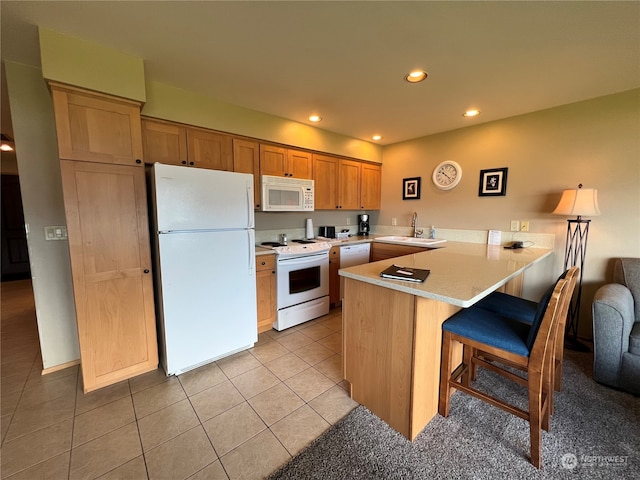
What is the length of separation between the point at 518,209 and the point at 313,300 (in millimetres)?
2551

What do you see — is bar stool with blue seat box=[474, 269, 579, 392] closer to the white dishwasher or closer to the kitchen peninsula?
the kitchen peninsula

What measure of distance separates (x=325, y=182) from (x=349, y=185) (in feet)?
1.52

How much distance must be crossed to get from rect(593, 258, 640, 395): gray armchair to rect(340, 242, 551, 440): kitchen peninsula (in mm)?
651

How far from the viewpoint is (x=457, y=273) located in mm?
1649

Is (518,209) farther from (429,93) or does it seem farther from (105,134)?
(105,134)

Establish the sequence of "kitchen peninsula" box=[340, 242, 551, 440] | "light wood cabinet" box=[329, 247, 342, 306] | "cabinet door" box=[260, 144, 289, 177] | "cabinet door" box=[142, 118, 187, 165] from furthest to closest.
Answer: "light wood cabinet" box=[329, 247, 342, 306]
"cabinet door" box=[260, 144, 289, 177]
"cabinet door" box=[142, 118, 187, 165]
"kitchen peninsula" box=[340, 242, 551, 440]

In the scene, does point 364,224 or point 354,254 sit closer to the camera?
point 354,254

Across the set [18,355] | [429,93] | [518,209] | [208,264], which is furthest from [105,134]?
[518,209]

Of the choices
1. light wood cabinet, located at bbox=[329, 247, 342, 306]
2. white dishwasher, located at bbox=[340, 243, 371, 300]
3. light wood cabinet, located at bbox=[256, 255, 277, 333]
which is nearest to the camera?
light wood cabinet, located at bbox=[256, 255, 277, 333]

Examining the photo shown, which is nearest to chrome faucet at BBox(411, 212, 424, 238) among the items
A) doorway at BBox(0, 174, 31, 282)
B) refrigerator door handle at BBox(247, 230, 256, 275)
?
refrigerator door handle at BBox(247, 230, 256, 275)

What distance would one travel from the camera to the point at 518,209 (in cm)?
291

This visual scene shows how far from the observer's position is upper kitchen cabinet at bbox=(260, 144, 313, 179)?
2.91 m

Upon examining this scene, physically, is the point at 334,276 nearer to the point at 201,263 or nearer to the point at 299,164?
the point at 299,164

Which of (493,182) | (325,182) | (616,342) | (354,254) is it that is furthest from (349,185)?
(616,342)
